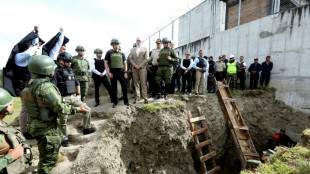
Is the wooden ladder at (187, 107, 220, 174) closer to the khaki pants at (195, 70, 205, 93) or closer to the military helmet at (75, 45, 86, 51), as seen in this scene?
the khaki pants at (195, 70, 205, 93)

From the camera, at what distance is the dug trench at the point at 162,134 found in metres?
3.52

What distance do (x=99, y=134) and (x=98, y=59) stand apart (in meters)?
3.03

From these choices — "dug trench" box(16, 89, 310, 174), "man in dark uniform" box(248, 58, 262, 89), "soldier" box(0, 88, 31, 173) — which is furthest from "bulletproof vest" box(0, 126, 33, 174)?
"man in dark uniform" box(248, 58, 262, 89)

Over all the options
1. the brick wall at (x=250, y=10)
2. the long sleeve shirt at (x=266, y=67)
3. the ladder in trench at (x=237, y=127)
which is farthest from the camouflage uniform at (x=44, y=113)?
the brick wall at (x=250, y=10)

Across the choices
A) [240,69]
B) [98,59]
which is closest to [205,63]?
[240,69]

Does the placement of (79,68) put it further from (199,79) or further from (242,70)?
(242,70)

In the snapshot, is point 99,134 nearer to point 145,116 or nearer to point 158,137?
point 145,116

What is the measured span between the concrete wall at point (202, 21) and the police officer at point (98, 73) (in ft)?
25.7

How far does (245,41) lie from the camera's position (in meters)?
8.70

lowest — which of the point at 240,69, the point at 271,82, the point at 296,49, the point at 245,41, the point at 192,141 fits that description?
the point at 192,141

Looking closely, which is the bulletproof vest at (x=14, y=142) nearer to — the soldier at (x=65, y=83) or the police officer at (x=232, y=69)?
the soldier at (x=65, y=83)

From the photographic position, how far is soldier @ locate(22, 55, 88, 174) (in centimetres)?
249

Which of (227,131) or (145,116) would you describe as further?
(227,131)

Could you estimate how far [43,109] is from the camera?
256 cm
